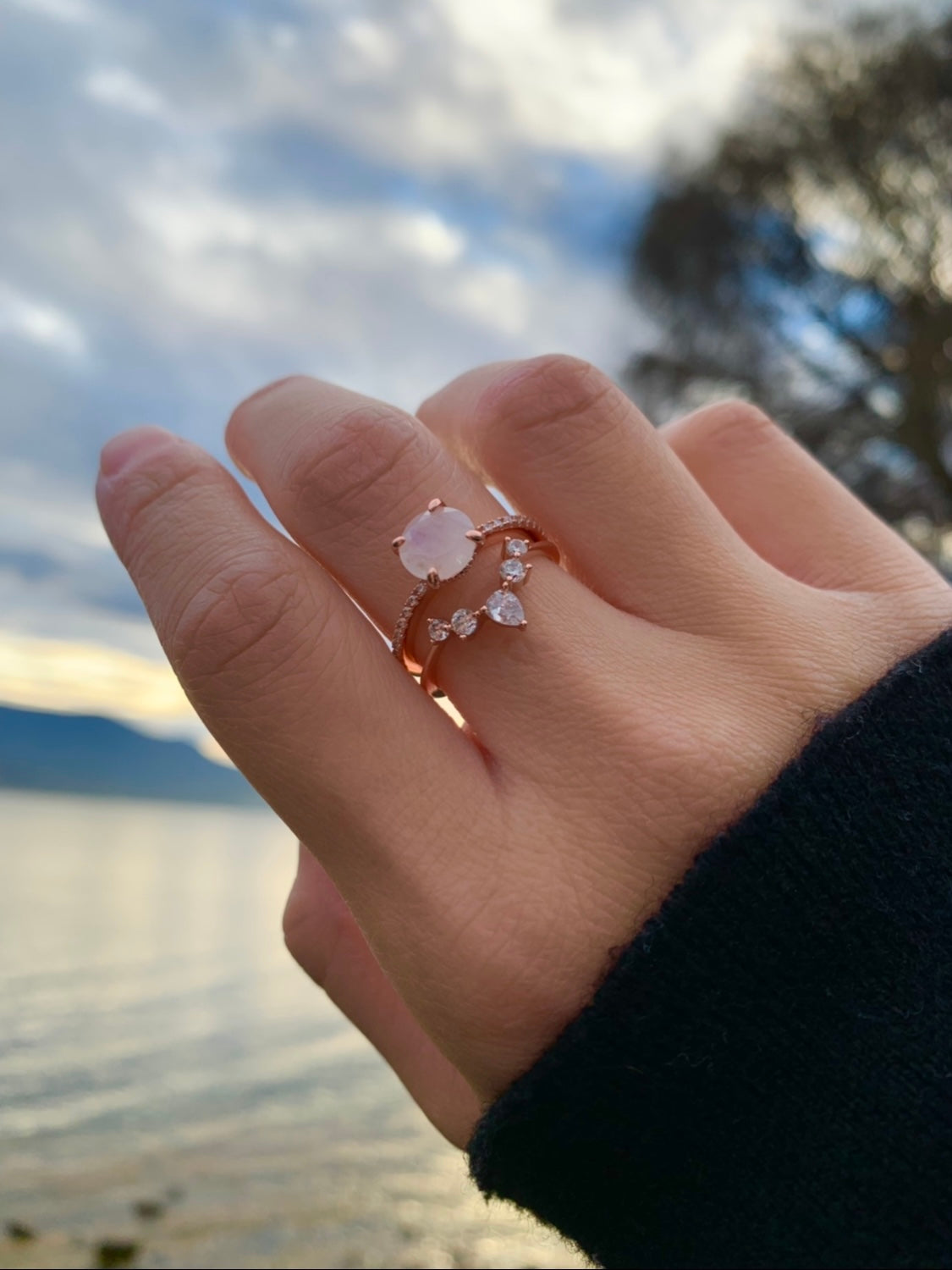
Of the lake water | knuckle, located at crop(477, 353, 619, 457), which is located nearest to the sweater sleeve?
the lake water

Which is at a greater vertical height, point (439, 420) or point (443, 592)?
point (439, 420)

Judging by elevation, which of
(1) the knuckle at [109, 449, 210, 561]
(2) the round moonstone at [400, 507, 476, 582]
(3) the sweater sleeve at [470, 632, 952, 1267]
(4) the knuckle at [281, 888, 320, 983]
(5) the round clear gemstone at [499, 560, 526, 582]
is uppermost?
(1) the knuckle at [109, 449, 210, 561]

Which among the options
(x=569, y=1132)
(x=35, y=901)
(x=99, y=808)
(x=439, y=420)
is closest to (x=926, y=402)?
(x=439, y=420)

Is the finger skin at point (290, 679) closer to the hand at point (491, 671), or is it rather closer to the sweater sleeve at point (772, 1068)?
the hand at point (491, 671)

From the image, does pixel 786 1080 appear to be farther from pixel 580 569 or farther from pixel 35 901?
pixel 35 901

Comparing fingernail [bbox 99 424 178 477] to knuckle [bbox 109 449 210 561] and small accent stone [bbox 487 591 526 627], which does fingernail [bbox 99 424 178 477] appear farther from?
small accent stone [bbox 487 591 526 627]

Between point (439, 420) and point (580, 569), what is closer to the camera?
point (580, 569)
